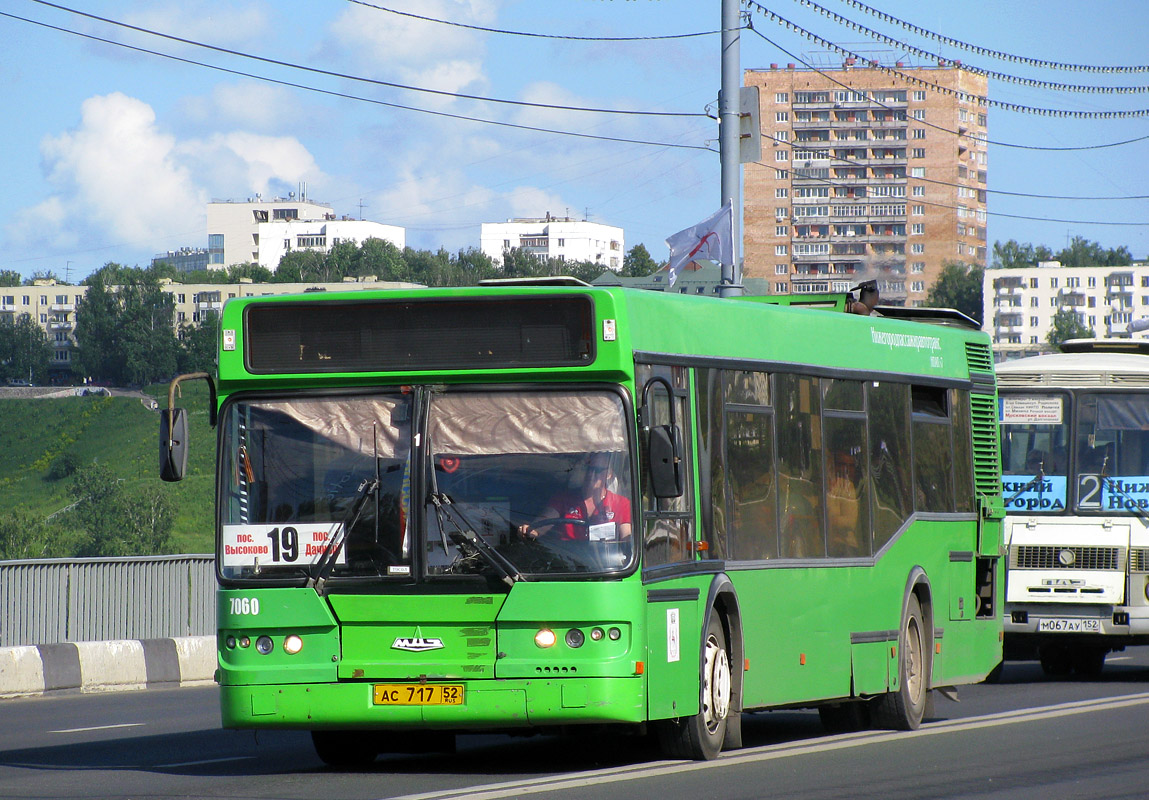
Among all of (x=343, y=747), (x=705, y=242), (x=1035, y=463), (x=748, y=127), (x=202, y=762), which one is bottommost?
(x=202, y=762)

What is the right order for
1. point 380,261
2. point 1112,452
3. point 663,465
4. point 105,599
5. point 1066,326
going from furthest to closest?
point 380,261 → point 1066,326 → point 105,599 → point 1112,452 → point 663,465

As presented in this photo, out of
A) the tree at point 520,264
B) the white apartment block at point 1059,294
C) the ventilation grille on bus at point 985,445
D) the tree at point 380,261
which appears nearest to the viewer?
the ventilation grille on bus at point 985,445

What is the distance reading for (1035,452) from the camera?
59.2 feet

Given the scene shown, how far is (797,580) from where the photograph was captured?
1138 centimetres

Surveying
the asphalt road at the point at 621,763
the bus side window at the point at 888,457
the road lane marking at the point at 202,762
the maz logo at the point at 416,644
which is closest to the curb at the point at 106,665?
the asphalt road at the point at 621,763

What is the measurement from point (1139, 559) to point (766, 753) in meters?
7.81

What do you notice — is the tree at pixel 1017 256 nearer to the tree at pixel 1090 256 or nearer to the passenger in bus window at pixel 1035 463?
the tree at pixel 1090 256

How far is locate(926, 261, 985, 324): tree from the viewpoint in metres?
77.8

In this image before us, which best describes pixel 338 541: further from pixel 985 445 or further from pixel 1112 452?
pixel 1112 452

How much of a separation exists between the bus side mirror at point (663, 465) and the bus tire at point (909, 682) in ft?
13.9

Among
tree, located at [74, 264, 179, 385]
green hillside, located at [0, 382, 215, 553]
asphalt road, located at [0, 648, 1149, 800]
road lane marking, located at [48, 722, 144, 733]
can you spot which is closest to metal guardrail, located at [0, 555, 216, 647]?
asphalt road, located at [0, 648, 1149, 800]

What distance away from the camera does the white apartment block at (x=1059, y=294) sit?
173 m

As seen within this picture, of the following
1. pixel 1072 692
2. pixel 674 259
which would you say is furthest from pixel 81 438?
pixel 1072 692

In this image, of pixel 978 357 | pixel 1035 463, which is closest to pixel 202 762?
pixel 978 357
